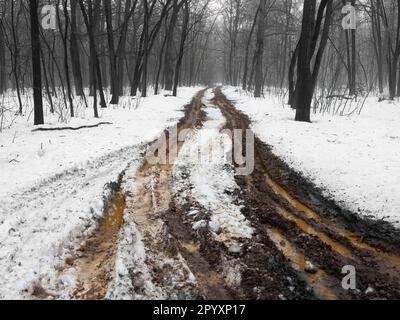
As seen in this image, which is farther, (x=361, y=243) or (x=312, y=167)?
(x=312, y=167)

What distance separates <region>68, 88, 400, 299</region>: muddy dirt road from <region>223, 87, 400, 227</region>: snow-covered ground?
33cm

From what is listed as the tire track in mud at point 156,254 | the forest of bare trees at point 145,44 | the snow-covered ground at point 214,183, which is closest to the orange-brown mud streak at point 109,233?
the tire track in mud at point 156,254

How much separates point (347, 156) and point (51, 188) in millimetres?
5198

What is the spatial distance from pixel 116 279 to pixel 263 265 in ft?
4.47

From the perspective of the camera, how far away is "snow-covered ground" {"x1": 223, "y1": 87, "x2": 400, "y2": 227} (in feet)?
17.0

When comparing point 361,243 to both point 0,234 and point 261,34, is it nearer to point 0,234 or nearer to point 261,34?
point 0,234

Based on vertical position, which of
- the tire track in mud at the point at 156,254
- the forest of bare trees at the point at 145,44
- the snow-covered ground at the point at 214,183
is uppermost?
the forest of bare trees at the point at 145,44

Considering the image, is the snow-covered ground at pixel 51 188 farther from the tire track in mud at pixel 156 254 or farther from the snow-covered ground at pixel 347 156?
the snow-covered ground at pixel 347 156

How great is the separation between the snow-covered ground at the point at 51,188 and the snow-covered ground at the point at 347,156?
3117 mm

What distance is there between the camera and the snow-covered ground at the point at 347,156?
5.18 meters

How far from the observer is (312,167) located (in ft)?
21.9
